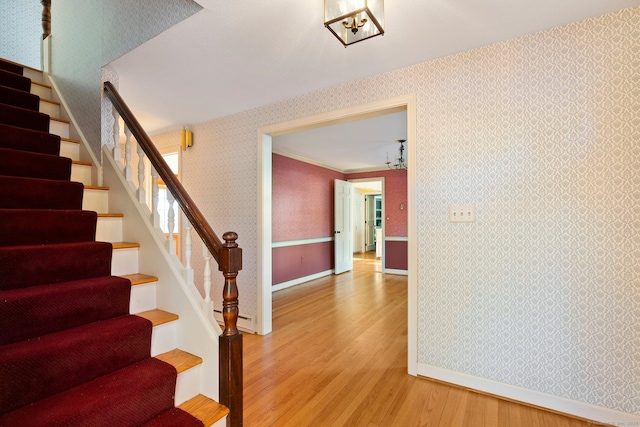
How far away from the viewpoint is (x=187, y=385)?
150 cm

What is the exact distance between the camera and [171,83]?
2.60m

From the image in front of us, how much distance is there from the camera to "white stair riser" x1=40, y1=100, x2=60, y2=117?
250cm

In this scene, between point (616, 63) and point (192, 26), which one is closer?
point (616, 63)

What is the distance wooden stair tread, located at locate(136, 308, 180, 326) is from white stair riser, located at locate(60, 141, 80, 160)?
156 centimetres

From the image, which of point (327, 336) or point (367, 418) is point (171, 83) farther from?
point (367, 418)

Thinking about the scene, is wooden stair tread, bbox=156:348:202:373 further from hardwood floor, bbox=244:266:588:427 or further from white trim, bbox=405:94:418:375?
white trim, bbox=405:94:418:375

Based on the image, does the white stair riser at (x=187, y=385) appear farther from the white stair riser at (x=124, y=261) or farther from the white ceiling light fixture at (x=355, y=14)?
the white ceiling light fixture at (x=355, y=14)

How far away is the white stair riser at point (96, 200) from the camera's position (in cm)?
206

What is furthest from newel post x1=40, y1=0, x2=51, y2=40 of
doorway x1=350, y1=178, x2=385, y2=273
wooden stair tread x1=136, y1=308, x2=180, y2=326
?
doorway x1=350, y1=178, x2=385, y2=273

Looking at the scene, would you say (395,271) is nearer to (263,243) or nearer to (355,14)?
Answer: (263,243)

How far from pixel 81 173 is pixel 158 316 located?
1.41 meters

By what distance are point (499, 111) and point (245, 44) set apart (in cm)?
182

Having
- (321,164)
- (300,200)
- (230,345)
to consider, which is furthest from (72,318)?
(321,164)

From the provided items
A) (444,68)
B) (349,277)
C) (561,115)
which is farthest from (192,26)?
(349,277)
